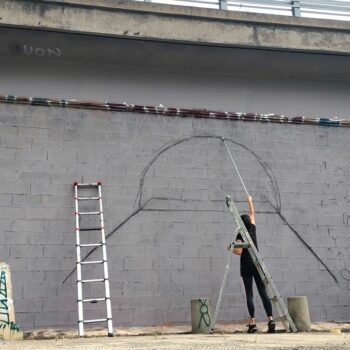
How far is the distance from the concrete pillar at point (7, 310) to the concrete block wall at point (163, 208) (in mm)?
158

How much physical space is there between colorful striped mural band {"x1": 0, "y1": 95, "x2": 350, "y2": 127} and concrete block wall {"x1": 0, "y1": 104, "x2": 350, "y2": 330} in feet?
0.32

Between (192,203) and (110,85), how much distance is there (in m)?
2.37

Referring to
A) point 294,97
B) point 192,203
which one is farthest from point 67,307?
point 294,97

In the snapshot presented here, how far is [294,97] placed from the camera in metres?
8.70

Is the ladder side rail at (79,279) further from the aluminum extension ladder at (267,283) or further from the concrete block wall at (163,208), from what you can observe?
the aluminum extension ladder at (267,283)

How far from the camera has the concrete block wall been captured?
6703 millimetres

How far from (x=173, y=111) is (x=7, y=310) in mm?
3804

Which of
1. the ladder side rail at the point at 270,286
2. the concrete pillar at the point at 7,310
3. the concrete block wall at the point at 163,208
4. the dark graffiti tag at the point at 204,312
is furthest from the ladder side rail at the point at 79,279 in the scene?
the ladder side rail at the point at 270,286

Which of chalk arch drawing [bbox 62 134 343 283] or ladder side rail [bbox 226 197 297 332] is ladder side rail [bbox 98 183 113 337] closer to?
chalk arch drawing [bbox 62 134 343 283]

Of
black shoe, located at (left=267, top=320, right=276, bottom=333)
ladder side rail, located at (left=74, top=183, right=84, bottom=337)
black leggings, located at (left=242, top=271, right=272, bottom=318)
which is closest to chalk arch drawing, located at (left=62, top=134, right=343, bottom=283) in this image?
ladder side rail, located at (left=74, top=183, right=84, bottom=337)

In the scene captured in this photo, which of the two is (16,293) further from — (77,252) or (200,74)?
(200,74)

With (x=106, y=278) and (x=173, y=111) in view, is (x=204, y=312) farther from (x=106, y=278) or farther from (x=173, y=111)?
(x=173, y=111)

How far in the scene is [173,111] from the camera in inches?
307

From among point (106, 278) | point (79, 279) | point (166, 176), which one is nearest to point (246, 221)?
point (166, 176)
